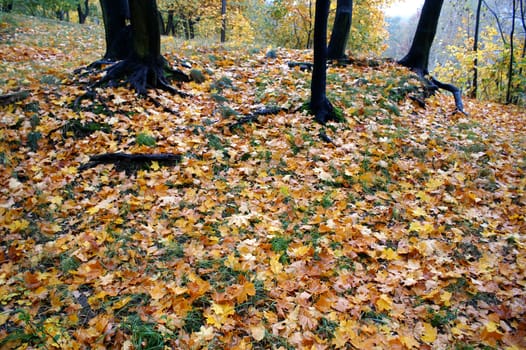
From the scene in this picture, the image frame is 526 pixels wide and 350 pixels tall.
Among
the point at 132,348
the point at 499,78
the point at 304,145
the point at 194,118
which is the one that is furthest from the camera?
the point at 499,78

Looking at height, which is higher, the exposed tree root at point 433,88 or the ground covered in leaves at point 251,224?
the exposed tree root at point 433,88

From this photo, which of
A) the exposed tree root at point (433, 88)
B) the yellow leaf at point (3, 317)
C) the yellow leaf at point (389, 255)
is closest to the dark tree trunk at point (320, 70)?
the exposed tree root at point (433, 88)

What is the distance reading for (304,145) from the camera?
5.43m

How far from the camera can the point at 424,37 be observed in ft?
30.1

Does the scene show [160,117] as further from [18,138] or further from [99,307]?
[99,307]

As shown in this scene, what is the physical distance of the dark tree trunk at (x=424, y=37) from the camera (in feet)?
28.9

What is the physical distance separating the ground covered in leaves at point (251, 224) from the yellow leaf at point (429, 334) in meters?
0.02

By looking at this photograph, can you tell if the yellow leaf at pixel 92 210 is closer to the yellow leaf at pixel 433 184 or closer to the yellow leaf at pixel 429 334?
the yellow leaf at pixel 429 334

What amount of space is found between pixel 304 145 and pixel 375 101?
275 centimetres

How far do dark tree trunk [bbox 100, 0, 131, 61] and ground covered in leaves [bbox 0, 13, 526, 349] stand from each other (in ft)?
3.78

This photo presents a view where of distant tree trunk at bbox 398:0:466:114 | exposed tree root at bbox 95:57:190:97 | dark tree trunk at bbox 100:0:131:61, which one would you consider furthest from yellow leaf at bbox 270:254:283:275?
distant tree trunk at bbox 398:0:466:114

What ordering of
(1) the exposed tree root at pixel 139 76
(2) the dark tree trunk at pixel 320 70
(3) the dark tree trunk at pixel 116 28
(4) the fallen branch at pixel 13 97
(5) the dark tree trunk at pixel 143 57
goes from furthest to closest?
(3) the dark tree trunk at pixel 116 28
(1) the exposed tree root at pixel 139 76
(5) the dark tree trunk at pixel 143 57
(2) the dark tree trunk at pixel 320 70
(4) the fallen branch at pixel 13 97

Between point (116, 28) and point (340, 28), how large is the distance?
5.84 metres

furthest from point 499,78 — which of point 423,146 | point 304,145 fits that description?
point 304,145
